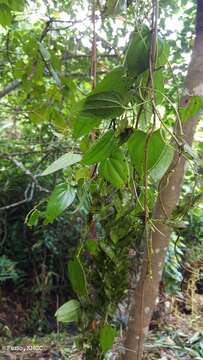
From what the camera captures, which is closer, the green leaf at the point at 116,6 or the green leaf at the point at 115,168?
the green leaf at the point at 115,168

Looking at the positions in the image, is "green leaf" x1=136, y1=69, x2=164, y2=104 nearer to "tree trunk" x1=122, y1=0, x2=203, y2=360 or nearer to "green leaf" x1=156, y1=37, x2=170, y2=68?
"green leaf" x1=156, y1=37, x2=170, y2=68

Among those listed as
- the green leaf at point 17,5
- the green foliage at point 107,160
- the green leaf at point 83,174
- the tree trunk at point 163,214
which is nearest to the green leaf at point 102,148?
the green foliage at point 107,160

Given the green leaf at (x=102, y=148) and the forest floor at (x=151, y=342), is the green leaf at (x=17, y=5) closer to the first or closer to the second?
the green leaf at (x=102, y=148)

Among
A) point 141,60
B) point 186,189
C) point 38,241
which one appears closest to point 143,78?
point 141,60

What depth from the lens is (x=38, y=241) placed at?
1788mm

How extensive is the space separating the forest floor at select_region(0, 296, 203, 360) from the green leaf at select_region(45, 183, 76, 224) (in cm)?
83

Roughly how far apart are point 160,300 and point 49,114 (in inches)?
43.6

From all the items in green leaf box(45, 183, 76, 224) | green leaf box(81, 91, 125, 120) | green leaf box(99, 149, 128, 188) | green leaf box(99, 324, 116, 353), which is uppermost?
green leaf box(81, 91, 125, 120)

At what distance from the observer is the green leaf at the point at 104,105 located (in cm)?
33

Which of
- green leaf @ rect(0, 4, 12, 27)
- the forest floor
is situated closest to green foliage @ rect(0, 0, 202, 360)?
green leaf @ rect(0, 4, 12, 27)

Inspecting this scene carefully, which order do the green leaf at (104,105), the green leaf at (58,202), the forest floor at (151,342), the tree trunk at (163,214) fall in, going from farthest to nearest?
the forest floor at (151,342) → the tree trunk at (163,214) → the green leaf at (58,202) → the green leaf at (104,105)

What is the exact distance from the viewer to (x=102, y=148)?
37 cm

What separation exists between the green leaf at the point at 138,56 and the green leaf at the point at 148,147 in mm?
61

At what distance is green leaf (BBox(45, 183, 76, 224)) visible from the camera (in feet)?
1.44
